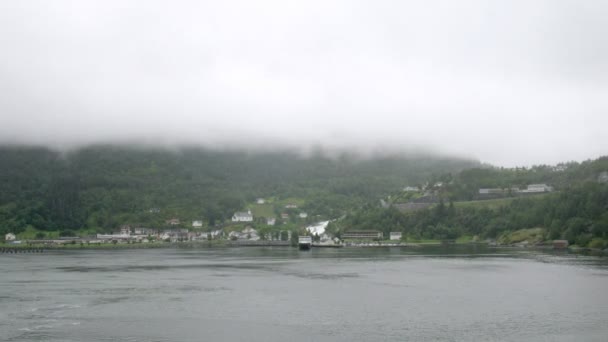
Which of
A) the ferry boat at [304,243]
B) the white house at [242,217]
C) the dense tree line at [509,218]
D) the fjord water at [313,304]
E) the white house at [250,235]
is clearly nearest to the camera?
the fjord water at [313,304]

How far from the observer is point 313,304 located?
44.6m

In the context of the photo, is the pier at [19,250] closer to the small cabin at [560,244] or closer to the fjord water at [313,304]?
the fjord water at [313,304]

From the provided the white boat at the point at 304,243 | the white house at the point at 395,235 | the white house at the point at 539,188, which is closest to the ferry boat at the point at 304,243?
the white boat at the point at 304,243

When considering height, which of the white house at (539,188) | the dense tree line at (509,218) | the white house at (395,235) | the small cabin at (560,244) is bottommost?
the small cabin at (560,244)

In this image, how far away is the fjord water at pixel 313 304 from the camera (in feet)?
114

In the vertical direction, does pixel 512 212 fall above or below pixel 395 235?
above

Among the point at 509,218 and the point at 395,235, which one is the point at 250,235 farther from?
the point at 509,218

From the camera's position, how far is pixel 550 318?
3812 cm

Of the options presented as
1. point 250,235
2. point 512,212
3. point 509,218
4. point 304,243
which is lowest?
point 304,243

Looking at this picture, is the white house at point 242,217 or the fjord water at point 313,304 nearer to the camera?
the fjord water at point 313,304

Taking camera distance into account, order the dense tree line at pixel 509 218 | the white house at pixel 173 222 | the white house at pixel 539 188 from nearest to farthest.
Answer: the dense tree line at pixel 509 218 → the white house at pixel 539 188 → the white house at pixel 173 222

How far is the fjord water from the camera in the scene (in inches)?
1364

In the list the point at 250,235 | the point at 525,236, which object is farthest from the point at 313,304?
the point at 250,235

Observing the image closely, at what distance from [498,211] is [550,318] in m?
104
